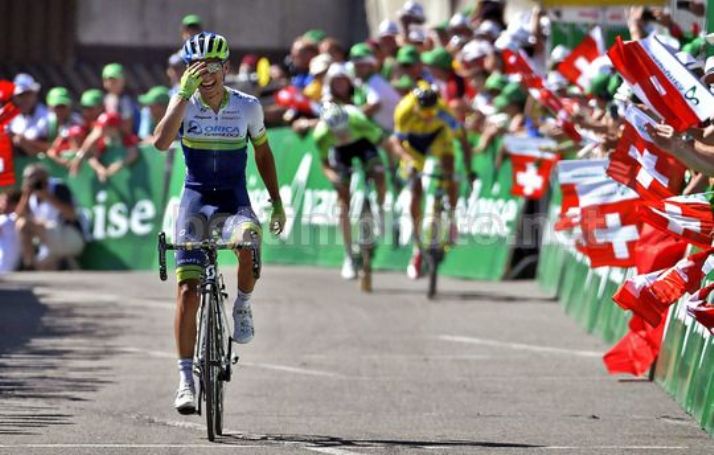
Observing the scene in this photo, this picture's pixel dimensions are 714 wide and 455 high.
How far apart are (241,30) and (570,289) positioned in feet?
53.9

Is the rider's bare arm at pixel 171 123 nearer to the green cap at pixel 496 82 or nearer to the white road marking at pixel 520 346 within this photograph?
the white road marking at pixel 520 346

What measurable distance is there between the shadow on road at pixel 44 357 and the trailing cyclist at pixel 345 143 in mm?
3407

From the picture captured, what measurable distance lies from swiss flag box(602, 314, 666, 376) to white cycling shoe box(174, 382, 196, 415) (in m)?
3.57

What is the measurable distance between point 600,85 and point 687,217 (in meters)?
5.41

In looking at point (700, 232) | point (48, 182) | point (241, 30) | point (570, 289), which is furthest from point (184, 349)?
point (241, 30)

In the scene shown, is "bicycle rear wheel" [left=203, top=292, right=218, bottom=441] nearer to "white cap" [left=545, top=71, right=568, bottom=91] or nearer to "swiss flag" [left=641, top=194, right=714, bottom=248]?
"swiss flag" [left=641, top=194, right=714, bottom=248]

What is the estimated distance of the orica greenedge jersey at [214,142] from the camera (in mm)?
10805

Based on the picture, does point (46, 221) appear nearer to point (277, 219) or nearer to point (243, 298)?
point (243, 298)

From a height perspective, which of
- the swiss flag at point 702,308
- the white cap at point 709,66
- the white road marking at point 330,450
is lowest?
the white road marking at point 330,450

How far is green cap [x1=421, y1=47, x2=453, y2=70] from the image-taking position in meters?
22.0

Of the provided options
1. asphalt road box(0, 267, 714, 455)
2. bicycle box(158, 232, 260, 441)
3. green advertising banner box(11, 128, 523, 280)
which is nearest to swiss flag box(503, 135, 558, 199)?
asphalt road box(0, 267, 714, 455)

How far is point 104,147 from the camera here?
2434 cm

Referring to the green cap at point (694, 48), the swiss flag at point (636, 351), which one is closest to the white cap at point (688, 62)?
the green cap at point (694, 48)

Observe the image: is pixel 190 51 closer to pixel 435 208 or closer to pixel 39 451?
pixel 39 451
